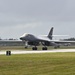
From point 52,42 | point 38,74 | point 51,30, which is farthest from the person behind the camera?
point 51,30

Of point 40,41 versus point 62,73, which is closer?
point 62,73

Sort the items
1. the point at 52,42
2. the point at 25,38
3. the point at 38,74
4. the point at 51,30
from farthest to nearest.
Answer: the point at 51,30 < the point at 52,42 < the point at 25,38 < the point at 38,74

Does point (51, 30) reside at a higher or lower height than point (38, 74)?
higher

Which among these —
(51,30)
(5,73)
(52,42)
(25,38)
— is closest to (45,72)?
(5,73)

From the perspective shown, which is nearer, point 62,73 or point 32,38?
point 62,73

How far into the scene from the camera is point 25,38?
260 ft

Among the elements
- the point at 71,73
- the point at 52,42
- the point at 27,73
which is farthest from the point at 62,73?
the point at 52,42

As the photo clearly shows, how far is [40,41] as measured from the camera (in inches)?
3182

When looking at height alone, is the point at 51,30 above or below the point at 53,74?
above

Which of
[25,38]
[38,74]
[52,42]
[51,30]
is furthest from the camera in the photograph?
[51,30]

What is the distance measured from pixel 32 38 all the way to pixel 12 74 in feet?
190

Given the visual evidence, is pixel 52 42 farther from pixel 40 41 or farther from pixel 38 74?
pixel 38 74

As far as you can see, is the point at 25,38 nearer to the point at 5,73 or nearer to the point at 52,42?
the point at 52,42

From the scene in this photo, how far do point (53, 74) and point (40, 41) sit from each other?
59.0m
